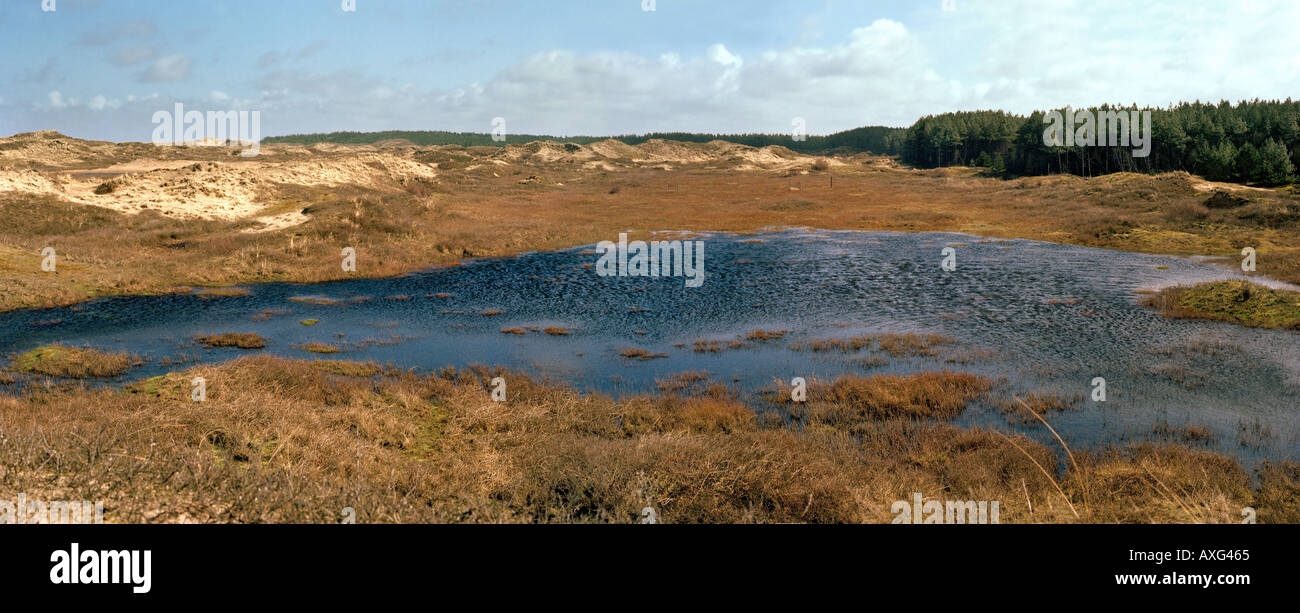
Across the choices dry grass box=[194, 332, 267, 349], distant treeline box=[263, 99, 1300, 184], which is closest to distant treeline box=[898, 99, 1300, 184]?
distant treeline box=[263, 99, 1300, 184]

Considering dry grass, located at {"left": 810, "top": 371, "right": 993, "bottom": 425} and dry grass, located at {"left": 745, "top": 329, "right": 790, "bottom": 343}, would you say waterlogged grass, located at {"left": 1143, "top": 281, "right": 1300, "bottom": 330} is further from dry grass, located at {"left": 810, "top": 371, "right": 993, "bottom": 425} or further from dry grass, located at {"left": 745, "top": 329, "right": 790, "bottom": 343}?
dry grass, located at {"left": 745, "top": 329, "right": 790, "bottom": 343}

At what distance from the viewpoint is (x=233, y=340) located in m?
24.4

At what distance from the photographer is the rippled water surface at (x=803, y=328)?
1867 centimetres

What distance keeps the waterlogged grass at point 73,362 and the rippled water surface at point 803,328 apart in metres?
0.76

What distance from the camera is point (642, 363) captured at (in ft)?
74.6

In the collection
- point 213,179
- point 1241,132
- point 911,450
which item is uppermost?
point 1241,132

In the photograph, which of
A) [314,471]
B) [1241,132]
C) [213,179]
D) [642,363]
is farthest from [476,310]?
[1241,132]

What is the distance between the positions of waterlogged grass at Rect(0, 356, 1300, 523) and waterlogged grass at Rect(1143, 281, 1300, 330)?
54.8 ft

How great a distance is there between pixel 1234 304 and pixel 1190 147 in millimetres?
91210

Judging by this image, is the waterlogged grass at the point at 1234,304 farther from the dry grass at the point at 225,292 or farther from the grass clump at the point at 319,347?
the dry grass at the point at 225,292

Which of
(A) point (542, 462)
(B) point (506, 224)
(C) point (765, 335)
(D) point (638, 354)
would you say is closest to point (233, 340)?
(D) point (638, 354)

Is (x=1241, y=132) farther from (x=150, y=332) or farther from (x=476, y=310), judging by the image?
(x=150, y=332)

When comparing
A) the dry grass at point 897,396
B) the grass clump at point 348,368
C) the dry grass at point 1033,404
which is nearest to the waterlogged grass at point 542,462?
the dry grass at point 897,396

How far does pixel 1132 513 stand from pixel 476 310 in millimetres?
26266
